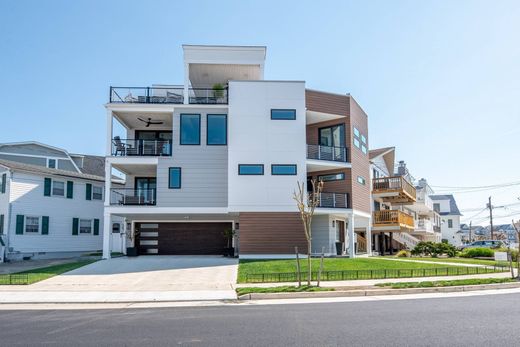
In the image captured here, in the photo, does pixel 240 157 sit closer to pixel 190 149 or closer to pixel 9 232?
pixel 190 149

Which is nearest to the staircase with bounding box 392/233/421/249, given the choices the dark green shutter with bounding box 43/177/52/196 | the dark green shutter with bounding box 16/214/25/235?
the dark green shutter with bounding box 43/177/52/196

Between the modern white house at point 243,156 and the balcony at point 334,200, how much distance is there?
0.21 ft

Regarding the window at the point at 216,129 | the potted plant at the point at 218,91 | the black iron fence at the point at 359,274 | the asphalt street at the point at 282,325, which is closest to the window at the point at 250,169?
the window at the point at 216,129

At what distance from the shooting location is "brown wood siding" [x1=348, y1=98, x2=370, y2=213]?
2698cm

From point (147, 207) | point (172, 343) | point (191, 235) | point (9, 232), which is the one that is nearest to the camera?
point (172, 343)

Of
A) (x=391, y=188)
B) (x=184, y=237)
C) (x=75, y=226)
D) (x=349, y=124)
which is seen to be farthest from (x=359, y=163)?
(x=75, y=226)

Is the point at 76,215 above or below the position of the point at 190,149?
below

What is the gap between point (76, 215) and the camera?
3127cm

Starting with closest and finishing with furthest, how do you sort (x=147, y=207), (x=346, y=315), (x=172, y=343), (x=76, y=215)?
(x=172, y=343)
(x=346, y=315)
(x=147, y=207)
(x=76, y=215)

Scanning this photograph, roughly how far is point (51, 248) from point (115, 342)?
2472cm

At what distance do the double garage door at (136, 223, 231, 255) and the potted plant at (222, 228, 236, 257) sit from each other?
33 cm

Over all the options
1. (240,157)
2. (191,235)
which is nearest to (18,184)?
(191,235)

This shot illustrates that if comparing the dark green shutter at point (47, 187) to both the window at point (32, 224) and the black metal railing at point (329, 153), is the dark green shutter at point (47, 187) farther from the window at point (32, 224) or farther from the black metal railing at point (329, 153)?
the black metal railing at point (329, 153)

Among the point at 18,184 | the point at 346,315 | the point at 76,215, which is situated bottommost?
the point at 346,315
